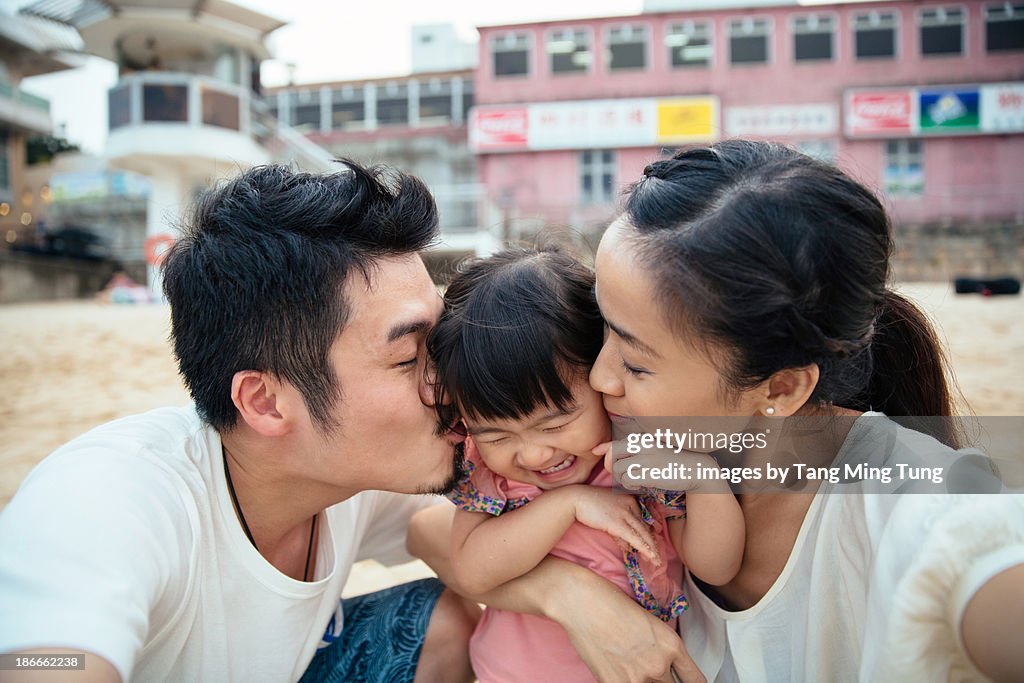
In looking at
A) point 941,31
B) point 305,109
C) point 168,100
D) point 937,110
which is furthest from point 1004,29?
point 168,100

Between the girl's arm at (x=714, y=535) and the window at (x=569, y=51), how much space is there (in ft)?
A: 68.8

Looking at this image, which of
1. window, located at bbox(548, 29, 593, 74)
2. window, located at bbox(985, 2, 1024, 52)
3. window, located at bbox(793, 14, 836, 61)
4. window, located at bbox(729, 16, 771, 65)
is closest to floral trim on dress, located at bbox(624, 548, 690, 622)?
window, located at bbox(548, 29, 593, 74)

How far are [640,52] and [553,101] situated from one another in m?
2.91

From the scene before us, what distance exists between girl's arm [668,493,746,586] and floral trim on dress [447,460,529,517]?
0.47 meters

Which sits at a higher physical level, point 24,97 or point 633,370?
point 24,97

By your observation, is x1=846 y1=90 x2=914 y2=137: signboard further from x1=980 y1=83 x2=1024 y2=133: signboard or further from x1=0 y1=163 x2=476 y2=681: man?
x1=0 y1=163 x2=476 y2=681: man

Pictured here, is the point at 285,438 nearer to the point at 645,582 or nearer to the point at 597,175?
the point at 645,582

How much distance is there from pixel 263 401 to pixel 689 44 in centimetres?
2145

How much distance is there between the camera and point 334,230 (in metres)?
1.83

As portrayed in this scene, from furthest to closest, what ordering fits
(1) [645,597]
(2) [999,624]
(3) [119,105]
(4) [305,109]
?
(4) [305,109]
(3) [119,105]
(1) [645,597]
(2) [999,624]

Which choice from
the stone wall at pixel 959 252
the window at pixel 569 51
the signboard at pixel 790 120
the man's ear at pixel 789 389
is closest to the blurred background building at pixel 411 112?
the window at pixel 569 51

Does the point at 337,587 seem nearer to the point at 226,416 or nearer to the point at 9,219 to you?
→ the point at 226,416

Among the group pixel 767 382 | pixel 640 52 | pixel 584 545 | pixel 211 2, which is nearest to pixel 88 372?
pixel 584 545

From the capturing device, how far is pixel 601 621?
5.52 feet
